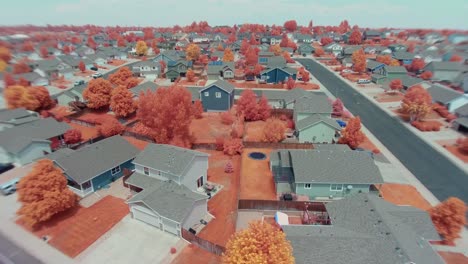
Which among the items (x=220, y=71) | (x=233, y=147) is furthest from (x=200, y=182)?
(x=220, y=71)

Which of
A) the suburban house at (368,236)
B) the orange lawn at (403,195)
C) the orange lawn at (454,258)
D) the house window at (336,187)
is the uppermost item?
the suburban house at (368,236)

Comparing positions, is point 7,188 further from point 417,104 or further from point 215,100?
point 417,104

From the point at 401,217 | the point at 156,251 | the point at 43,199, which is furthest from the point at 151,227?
the point at 401,217

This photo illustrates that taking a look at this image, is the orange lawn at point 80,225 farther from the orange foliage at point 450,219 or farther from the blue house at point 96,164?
the orange foliage at point 450,219

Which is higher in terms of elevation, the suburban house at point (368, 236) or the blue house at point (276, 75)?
the blue house at point (276, 75)

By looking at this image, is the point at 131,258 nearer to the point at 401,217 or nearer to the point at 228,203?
the point at 228,203

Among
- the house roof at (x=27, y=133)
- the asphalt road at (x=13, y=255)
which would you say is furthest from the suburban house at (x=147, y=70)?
the asphalt road at (x=13, y=255)

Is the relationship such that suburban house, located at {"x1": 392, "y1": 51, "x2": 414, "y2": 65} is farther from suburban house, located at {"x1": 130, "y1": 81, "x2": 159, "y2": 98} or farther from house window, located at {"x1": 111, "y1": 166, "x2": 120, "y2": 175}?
house window, located at {"x1": 111, "y1": 166, "x2": 120, "y2": 175}
